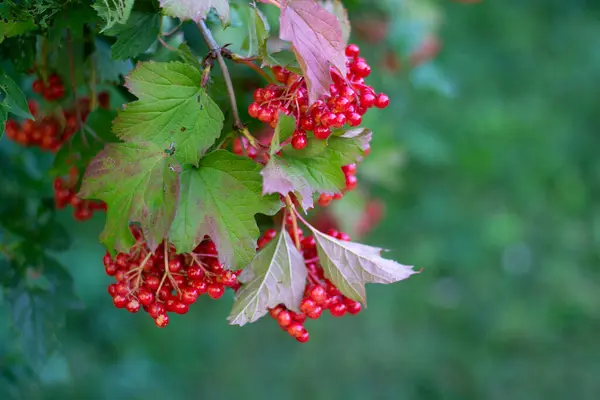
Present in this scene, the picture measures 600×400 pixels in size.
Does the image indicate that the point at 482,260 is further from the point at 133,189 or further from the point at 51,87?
the point at 133,189

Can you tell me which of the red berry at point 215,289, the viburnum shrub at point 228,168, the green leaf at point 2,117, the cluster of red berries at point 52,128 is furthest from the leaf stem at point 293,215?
the cluster of red berries at point 52,128

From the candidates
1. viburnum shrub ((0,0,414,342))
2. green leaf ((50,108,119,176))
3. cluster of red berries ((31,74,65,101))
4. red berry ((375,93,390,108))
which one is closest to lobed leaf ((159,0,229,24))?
viburnum shrub ((0,0,414,342))

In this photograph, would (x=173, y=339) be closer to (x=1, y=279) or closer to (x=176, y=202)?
(x=1, y=279)

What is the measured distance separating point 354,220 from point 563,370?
239 centimetres

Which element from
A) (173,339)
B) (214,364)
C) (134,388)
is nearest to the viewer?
(134,388)

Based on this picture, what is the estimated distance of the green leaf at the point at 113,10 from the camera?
2.42 feet

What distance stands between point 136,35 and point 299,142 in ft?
0.85

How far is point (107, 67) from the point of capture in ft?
3.50

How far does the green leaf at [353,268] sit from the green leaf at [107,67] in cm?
42

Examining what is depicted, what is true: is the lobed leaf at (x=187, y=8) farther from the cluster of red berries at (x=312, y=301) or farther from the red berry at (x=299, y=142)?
the cluster of red berries at (x=312, y=301)

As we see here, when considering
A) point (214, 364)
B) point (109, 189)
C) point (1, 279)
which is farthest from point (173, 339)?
point (109, 189)

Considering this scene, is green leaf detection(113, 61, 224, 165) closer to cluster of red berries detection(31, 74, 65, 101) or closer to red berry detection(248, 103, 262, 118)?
red berry detection(248, 103, 262, 118)

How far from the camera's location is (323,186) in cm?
80

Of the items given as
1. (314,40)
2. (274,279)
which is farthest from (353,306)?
(314,40)
